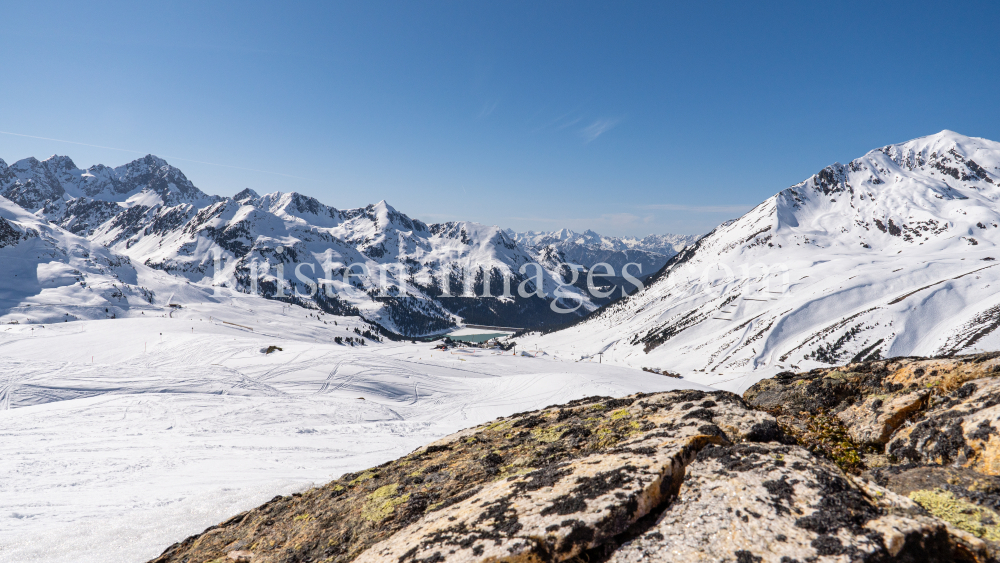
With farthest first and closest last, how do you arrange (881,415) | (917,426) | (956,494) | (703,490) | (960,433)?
(881,415)
(917,426)
(960,433)
(703,490)
(956,494)

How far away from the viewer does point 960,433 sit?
17.7 ft

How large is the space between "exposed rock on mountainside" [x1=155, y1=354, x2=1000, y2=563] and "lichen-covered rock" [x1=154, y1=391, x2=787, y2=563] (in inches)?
1.3

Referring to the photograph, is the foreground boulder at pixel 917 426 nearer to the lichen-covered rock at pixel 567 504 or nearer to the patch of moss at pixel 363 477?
the lichen-covered rock at pixel 567 504

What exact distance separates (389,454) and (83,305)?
672ft

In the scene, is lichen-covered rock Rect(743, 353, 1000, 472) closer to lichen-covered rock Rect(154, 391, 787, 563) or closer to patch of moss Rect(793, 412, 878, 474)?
patch of moss Rect(793, 412, 878, 474)

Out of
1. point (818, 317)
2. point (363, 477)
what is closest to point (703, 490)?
point (363, 477)

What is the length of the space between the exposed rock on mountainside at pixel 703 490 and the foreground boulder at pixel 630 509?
0.02m

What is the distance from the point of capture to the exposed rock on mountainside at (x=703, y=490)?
12.1 ft

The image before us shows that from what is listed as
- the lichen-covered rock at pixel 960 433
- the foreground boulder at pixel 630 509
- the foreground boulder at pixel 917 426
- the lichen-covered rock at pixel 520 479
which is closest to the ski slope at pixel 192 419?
the lichen-covered rock at pixel 520 479

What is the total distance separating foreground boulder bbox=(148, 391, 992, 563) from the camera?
3.54m

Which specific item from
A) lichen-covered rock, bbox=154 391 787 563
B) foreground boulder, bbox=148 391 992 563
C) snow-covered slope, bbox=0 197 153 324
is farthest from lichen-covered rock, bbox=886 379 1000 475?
snow-covered slope, bbox=0 197 153 324

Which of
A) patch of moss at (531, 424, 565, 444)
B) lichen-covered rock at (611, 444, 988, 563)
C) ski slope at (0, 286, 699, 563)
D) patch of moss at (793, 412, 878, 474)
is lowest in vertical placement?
ski slope at (0, 286, 699, 563)

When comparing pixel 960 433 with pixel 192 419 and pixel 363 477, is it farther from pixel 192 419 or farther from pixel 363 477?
→ pixel 192 419

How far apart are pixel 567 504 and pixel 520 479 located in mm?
1374
